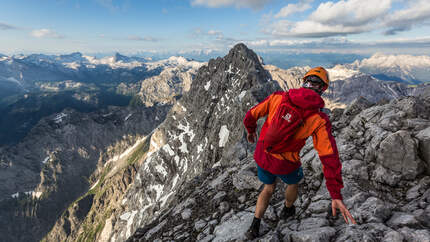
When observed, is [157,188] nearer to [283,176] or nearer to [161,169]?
[161,169]

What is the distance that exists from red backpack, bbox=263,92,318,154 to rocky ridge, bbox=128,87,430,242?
2.62 meters

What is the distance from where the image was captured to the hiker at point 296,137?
474 centimetres

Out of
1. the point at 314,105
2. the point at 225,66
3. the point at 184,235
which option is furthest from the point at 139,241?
the point at 225,66

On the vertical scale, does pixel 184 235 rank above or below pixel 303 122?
below

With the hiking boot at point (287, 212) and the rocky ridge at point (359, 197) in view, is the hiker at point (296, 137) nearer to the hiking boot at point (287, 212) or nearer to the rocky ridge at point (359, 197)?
the rocky ridge at point (359, 197)

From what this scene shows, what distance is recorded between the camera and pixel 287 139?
5180 millimetres

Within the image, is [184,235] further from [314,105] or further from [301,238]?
[314,105]

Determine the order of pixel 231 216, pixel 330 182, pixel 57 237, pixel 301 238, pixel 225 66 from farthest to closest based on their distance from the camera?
pixel 57 237, pixel 225 66, pixel 231 216, pixel 301 238, pixel 330 182

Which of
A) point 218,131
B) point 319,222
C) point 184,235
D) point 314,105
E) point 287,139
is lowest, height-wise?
point 218,131

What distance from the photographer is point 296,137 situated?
527cm

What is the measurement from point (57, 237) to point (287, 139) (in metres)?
265

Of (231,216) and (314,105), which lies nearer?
(314,105)

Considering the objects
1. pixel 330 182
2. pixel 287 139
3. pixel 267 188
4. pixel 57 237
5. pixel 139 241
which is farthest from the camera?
pixel 57 237

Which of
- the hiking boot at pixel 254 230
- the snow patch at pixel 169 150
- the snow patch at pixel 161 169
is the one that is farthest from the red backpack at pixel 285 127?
the snow patch at pixel 169 150
